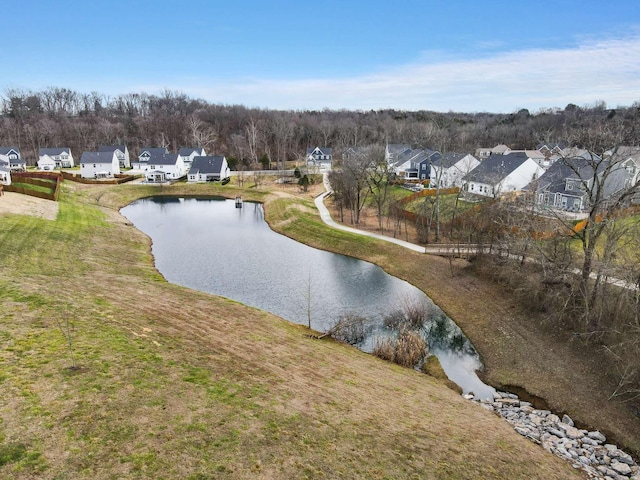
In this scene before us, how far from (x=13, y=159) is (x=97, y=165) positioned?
2100 centimetres

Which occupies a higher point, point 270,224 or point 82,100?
point 82,100

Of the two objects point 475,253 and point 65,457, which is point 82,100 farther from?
point 65,457

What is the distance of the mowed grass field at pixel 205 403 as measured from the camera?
31.3 feet

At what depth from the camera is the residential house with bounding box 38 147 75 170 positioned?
85.9 meters

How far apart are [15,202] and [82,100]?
118m

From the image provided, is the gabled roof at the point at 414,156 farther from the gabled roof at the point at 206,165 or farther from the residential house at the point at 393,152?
the gabled roof at the point at 206,165

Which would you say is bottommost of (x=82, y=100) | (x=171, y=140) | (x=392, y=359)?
(x=392, y=359)

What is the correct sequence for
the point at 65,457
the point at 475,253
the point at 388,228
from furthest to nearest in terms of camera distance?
1. the point at 388,228
2. the point at 475,253
3. the point at 65,457

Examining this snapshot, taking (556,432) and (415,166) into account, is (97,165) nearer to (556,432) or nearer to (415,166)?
(415,166)

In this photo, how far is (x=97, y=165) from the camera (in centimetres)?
7875

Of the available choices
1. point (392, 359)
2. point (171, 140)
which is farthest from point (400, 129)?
point (392, 359)

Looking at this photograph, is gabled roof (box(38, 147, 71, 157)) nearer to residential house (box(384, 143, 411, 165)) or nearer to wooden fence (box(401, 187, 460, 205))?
residential house (box(384, 143, 411, 165))

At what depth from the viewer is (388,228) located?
44406 millimetres

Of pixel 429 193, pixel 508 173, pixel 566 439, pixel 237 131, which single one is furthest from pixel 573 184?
pixel 237 131
